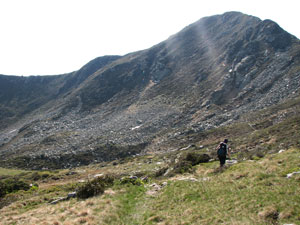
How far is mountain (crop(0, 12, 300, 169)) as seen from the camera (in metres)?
55.6

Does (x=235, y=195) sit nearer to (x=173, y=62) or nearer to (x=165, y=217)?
(x=165, y=217)

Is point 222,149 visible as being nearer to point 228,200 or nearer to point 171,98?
point 228,200

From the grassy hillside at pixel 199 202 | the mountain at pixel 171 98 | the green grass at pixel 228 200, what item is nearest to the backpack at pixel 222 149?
the grassy hillside at pixel 199 202

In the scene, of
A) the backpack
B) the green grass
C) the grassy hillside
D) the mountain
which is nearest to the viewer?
the green grass

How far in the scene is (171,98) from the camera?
273ft

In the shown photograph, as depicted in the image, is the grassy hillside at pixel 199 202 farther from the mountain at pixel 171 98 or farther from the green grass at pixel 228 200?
the mountain at pixel 171 98

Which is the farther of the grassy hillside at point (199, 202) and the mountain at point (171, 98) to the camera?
the mountain at point (171, 98)

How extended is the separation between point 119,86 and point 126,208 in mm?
103620

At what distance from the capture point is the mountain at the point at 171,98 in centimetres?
5556

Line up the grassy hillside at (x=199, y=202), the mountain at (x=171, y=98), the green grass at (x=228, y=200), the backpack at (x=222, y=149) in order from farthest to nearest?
1. the mountain at (x=171, y=98)
2. the backpack at (x=222, y=149)
3. the grassy hillside at (x=199, y=202)
4. the green grass at (x=228, y=200)

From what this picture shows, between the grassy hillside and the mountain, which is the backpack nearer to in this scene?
the grassy hillside

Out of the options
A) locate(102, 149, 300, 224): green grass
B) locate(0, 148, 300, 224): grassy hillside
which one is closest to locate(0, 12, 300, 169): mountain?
locate(0, 148, 300, 224): grassy hillside

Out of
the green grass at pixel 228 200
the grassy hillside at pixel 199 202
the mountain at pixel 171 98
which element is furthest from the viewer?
the mountain at pixel 171 98

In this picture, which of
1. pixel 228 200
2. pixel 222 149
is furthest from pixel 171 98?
pixel 228 200
